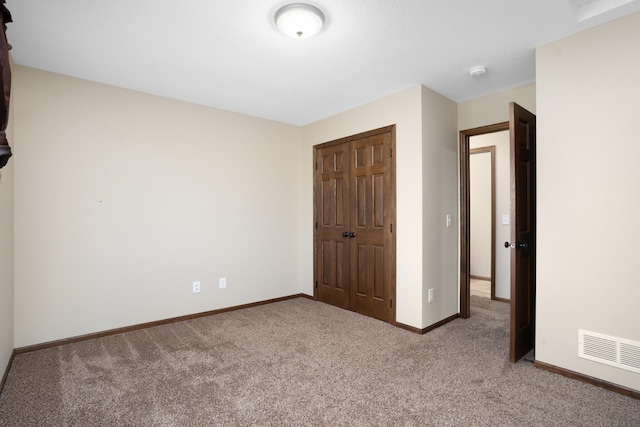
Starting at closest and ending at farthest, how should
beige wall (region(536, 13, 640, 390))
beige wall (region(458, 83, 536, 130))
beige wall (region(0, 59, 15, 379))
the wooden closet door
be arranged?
beige wall (region(536, 13, 640, 390)) < beige wall (region(0, 59, 15, 379)) < beige wall (region(458, 83, 536, 130)) < the wooden closet door

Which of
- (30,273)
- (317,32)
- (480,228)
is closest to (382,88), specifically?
(317,32)

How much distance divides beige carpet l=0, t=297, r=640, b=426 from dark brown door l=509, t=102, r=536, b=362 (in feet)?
0.83

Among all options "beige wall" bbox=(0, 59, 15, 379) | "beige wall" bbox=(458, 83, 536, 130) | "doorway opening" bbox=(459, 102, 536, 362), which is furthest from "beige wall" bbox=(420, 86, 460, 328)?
"beige wall" bbox=(0, 59, 15, 379)

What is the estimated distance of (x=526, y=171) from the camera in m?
2.74

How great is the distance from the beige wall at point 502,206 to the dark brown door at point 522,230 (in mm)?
1642

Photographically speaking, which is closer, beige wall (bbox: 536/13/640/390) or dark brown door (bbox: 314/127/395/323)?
beige wall (bbox: 536/13/640/390)

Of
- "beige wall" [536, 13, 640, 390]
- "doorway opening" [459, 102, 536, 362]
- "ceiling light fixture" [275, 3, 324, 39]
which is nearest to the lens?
"ceiling light fixture" [275, 3, 324, 39]

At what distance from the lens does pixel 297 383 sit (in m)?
2.22

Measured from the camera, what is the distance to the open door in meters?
2.52

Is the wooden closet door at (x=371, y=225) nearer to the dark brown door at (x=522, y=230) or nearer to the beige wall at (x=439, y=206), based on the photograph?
the beige wall at (x=439, y=206)

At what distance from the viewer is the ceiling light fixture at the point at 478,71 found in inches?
110

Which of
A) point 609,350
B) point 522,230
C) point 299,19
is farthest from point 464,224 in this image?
point 299,19

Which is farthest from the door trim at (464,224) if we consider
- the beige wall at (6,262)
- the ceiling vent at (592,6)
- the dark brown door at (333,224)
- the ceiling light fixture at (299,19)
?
the beige wall at (6,262)

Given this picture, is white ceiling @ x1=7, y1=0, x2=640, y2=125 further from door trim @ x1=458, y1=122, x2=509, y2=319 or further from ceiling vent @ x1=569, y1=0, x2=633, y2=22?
door trim @ x1=458, y1=122, x2=509, y2=319
